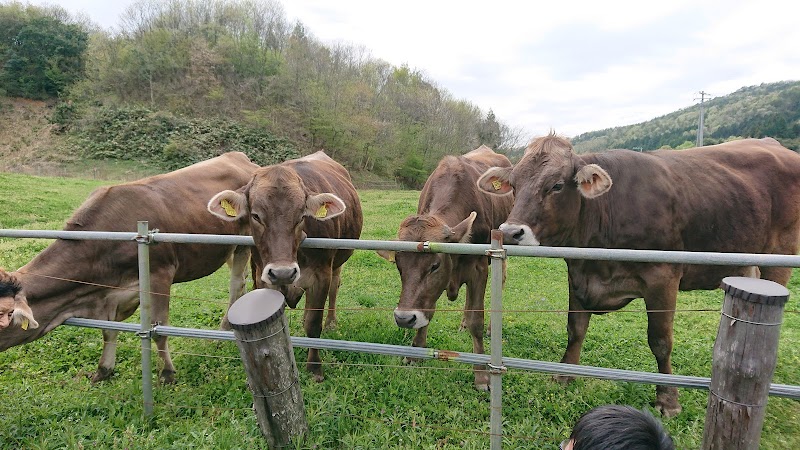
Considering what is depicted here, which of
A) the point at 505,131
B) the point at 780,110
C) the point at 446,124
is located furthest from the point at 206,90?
the point at 780,110

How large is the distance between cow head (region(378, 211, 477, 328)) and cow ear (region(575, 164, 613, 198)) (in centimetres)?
97

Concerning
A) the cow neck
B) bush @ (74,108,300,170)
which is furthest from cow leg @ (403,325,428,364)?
bush @ (74,108,300,170)

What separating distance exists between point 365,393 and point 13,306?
3000 millimetres

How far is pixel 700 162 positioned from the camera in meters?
4.84

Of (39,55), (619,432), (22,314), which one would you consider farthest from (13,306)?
(39,55)

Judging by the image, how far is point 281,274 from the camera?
12.2 feet

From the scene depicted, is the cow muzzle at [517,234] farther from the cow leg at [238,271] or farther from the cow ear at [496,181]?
the cow leg at [238,271]

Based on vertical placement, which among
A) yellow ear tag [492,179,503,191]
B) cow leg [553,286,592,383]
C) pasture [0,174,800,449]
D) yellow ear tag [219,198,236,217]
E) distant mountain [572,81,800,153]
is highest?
distant mountain [572,81,800,153]

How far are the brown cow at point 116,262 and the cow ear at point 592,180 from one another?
3.33 meters

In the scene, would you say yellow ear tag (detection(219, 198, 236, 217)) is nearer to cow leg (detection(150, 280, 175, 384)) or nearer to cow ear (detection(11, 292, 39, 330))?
cow leg (detection(150, 280, 175, 384))

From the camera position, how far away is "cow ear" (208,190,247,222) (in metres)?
4.14

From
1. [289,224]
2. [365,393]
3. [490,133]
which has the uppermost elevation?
[490,133]

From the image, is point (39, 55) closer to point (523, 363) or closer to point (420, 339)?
point (420, 339)

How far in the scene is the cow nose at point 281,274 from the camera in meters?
3.70
